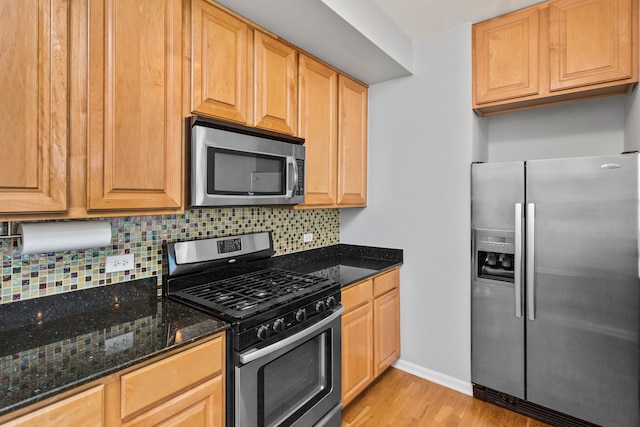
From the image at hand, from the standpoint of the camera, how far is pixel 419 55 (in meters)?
2.58

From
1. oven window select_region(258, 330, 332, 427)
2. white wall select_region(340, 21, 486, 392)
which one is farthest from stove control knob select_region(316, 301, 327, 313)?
white wall select_region(340, 21, 486, 392)

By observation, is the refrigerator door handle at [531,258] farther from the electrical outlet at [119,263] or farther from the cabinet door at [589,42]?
the electrical outlet at [119,263]

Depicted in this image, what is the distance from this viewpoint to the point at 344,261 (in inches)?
110

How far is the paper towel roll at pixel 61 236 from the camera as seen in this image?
4.05 ft

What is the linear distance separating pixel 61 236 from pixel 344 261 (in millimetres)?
1937

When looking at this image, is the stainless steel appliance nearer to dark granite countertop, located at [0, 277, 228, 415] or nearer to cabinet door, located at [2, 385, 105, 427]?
dark granite countertop, located at [0, 277, 228, 415]

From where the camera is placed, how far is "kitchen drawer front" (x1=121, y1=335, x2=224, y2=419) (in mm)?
1079

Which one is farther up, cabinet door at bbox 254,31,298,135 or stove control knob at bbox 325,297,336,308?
cabinet door at bbox 254,31,298,135

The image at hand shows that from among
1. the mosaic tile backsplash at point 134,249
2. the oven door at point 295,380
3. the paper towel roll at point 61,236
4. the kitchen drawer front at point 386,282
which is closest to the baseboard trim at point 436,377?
the kitchen drawer front at point 386,282

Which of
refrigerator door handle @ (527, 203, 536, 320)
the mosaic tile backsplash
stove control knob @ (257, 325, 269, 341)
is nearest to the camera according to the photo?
the mosaic tile backsplash

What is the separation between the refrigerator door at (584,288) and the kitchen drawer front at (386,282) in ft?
2.94

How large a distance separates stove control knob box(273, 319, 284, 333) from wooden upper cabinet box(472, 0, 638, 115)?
1951 millimetres

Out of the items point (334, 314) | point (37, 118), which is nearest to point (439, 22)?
point (334, 314)

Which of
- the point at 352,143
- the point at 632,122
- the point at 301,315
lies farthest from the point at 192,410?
the point at 632,122
